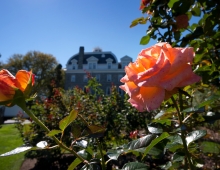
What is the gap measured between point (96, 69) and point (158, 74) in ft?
86.3

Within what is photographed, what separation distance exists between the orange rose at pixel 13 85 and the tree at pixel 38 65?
23516 millimetres

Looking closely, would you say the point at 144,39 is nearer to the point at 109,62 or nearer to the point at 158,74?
the point at 158,74

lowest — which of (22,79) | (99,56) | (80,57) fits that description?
(22,79)

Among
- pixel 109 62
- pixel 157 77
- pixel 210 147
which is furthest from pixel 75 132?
pixel 109 62

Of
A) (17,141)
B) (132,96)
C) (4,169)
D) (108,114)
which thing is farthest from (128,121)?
(17,141)

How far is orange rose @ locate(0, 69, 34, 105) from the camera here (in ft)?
1.71

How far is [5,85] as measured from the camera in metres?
0.52

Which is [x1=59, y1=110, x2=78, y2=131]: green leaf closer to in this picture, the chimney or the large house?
the large house

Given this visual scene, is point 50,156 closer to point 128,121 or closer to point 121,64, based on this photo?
point 128,121

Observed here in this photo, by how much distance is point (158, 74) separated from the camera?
429 mm

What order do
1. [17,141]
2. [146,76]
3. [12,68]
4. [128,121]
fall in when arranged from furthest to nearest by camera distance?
[12,68] < [17,141] < [128,121] < [146,76]

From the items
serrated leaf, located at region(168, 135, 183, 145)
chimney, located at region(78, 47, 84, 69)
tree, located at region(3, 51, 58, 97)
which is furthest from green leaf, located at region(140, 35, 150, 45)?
chimney, located at region(78, 47, 84, 69)

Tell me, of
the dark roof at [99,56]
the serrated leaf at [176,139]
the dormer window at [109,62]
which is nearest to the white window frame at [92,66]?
the dark roof at [99,56]

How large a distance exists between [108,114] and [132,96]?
309cm
